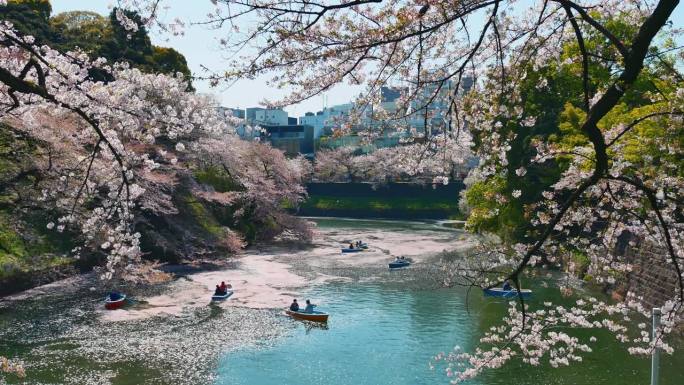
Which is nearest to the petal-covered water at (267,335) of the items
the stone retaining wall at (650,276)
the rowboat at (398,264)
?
the rowboat at (398,264)

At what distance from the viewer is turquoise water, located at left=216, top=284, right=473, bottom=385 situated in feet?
46.0

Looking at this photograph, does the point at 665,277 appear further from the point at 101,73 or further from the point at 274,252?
the point at 101,73

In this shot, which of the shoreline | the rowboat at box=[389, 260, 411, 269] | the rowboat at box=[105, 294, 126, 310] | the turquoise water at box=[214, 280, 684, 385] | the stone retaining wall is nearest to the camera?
the turquoise water at box=[214, 280, 684, 385]

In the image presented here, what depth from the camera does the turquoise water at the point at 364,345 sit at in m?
14.0

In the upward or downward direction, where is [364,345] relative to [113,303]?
downward

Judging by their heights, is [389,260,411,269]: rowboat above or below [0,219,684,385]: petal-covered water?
above

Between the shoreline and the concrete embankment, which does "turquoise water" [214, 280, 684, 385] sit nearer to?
the shoreline

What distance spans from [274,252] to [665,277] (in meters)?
22.1

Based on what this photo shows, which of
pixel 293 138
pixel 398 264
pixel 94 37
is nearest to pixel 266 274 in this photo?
pixel 398 264

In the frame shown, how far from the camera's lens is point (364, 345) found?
16.5m

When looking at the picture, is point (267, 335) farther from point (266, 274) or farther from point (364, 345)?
point (266, 274)

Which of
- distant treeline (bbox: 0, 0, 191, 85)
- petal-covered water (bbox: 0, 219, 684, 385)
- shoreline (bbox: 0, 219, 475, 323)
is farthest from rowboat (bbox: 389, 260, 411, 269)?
distant treeline (bbox: 0, 0, 191, 85)

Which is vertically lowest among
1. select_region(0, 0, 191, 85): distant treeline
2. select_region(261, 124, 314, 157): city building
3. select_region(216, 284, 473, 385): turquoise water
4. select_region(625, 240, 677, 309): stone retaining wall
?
select_region(216, 284, 473, 385): turquoise water

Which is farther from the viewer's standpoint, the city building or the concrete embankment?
the city building
